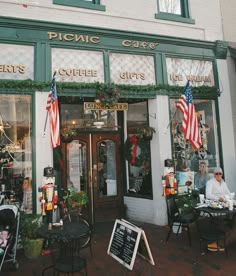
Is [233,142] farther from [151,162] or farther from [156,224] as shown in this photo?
[156,224]

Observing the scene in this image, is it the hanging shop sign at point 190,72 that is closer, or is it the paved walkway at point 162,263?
the paved walkway at point 162,263

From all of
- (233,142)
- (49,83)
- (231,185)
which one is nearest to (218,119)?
(233,142)

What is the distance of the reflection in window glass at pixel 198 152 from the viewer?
7.52m

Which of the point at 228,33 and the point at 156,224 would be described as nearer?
the point at 156,224

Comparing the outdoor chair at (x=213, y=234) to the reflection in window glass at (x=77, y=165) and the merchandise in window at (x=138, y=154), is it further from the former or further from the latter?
the reflection in window glass at (x=77, y=165)

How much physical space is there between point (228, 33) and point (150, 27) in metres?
2.69

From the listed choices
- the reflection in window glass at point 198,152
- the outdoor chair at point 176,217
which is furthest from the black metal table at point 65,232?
the reflection in window glass at point 198,152

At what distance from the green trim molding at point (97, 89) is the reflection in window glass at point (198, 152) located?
0.98 ft

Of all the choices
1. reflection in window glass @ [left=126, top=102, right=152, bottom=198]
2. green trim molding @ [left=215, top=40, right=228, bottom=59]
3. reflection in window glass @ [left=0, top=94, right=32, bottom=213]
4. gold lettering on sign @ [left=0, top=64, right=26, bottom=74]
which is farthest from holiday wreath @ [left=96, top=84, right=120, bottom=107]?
green trim molding @ [left=215, top=40, right=228, bottom=59]

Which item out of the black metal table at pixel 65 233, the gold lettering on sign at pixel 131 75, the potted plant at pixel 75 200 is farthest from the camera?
the gold lettering on sign at pixel 131 75

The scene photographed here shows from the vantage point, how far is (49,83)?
6.25m

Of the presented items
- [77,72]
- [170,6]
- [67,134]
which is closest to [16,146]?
[67,134]

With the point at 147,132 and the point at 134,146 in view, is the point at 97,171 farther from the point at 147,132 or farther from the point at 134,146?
the point at 147,132

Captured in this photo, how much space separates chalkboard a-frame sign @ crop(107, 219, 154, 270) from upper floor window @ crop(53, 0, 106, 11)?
17.1ft
